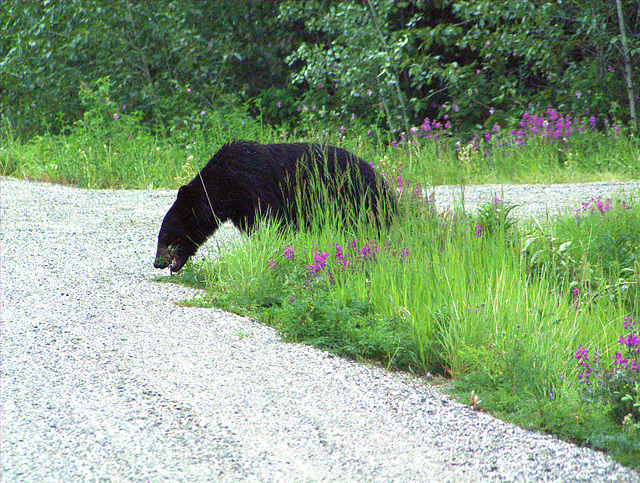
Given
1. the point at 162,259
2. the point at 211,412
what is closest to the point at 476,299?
the point at 211,412

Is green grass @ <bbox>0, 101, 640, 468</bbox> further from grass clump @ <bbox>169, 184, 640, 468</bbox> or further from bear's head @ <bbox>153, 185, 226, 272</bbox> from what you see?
bear's head @ <bbox>153, 185, 226, 272</bbox>

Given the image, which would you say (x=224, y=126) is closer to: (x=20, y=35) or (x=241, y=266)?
(x=20, y=35)

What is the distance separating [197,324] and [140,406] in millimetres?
1192

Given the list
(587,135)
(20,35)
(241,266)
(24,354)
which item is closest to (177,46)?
(20,35)

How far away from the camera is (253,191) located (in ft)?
18.1

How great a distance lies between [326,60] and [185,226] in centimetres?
730

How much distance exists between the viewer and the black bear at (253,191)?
5.58 meters

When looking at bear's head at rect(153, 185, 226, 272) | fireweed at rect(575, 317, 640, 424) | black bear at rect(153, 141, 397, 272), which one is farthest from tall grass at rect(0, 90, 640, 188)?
fireweed at rect(575, 317, 640, 424)

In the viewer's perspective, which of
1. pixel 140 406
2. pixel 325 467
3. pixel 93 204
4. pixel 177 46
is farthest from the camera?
pixel 177 46

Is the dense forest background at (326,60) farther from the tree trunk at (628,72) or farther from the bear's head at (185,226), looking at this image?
the bear's head at (185,226)

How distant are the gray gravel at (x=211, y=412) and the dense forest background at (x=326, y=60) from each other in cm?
828

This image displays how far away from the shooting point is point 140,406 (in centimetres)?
313

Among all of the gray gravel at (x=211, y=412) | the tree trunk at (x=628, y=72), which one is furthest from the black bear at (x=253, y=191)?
the tree trunk at (x=628, y=72)

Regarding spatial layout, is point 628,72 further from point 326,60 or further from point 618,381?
point 618,381
